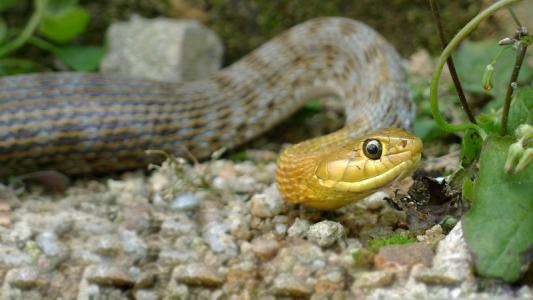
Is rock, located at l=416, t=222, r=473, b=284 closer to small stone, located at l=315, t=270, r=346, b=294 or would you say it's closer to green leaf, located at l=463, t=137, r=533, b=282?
green leaf, located at l=463, t=137, r=533, b=282

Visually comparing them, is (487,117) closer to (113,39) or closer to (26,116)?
(26,116)

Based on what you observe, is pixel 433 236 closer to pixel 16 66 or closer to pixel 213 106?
pixel 213 106

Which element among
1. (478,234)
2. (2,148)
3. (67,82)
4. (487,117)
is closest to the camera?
(478,234)

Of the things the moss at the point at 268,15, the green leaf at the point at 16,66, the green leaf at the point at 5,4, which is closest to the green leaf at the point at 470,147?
the moss at the point at 268,15

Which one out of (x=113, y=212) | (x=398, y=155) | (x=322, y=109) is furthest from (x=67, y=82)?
(x=398, y=155)

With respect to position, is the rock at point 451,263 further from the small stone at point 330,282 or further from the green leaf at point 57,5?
the green leaf at point 57,5

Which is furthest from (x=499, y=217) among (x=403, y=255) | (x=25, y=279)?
(x=25, y=279)
